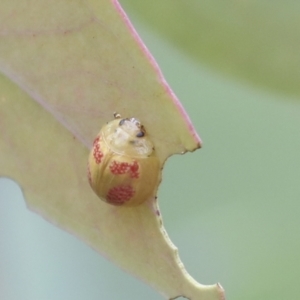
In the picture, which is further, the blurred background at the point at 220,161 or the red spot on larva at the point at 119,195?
the blurred background at the point at 220,161

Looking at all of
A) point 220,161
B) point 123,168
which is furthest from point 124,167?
point 220,161

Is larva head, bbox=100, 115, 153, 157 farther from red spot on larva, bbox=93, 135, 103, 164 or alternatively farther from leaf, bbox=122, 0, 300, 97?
leaf, bbox=122, 0, 300, 97

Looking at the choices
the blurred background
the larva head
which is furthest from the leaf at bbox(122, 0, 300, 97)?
the larva head

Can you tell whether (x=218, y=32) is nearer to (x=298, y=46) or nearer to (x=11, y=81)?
(x=298, y=46)

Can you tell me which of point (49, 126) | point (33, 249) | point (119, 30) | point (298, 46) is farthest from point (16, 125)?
point (298, 46)

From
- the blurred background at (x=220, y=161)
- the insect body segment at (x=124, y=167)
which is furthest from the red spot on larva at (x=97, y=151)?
the blurred background at (x=220, y=161)

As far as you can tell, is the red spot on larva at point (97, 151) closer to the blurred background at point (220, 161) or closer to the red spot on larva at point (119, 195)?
the red spot on larva at point (119, 195)
